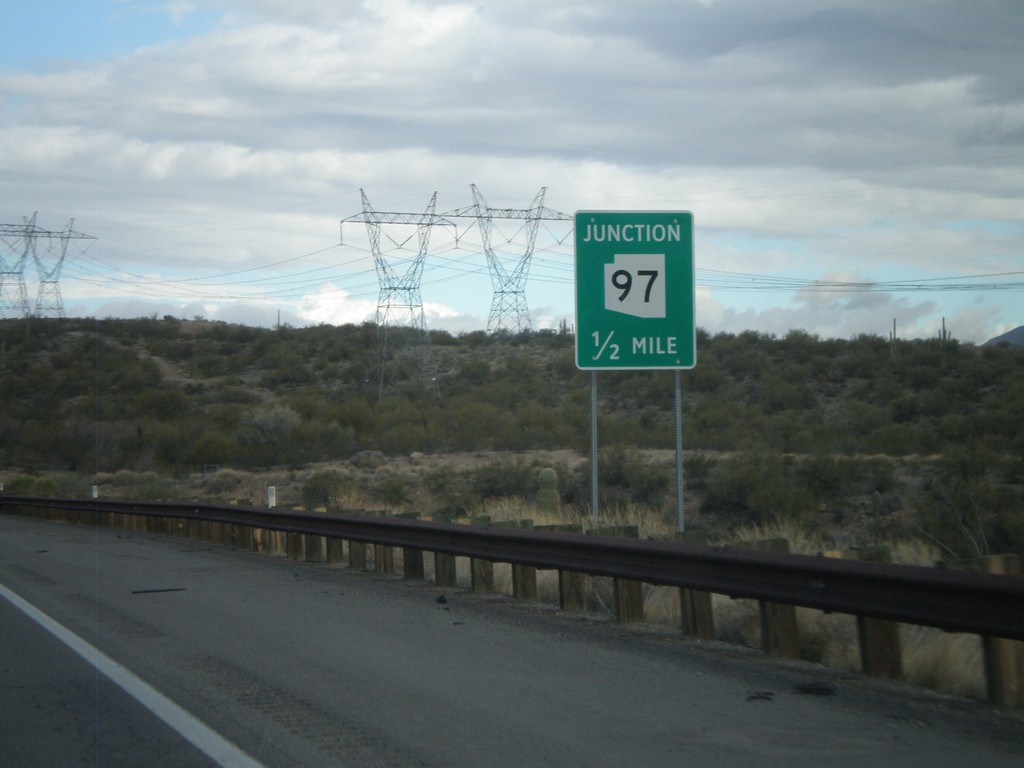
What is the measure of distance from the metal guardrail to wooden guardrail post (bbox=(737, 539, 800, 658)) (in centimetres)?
35

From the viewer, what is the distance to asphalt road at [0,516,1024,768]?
6.14 meters

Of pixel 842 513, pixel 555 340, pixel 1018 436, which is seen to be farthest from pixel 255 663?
pixel 555 340

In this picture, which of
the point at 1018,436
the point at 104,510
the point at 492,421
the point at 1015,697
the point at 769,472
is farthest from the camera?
the point at 492,421

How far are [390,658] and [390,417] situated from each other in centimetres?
4660

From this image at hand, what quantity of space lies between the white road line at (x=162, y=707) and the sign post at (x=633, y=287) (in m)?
6.79

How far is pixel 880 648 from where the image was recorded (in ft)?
25.3

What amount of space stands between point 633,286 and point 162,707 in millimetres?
8287

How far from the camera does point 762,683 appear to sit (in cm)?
764

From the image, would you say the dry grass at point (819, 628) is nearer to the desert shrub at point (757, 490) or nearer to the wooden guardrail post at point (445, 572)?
the wooden guardrail post at point (445, 572)

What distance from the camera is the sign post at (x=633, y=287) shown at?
13562 millimetres

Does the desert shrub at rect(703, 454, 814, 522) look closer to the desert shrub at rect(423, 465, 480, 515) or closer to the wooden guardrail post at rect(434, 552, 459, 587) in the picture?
the desert shrub at rect(423, 465, 480, 515)

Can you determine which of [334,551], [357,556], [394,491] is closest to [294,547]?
[334,551]

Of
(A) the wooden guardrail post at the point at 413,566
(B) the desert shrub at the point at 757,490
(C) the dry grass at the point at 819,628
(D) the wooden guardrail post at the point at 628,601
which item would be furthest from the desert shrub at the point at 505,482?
(D) the wooden guardrail post at the point at 628,601

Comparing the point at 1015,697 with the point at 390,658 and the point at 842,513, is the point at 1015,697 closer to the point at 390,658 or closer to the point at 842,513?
the point at 390,658
